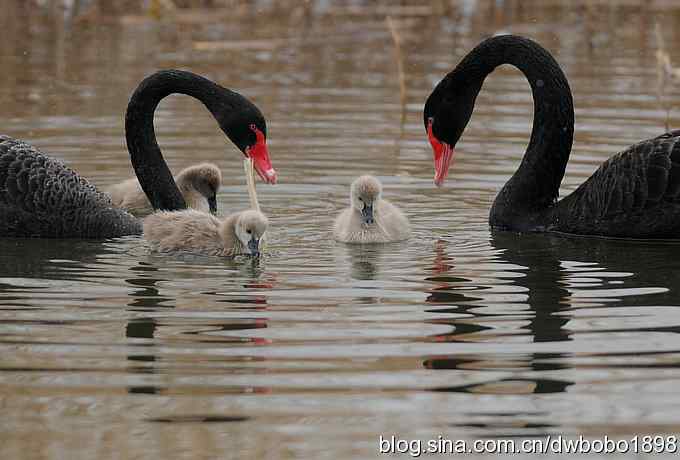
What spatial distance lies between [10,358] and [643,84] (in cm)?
849

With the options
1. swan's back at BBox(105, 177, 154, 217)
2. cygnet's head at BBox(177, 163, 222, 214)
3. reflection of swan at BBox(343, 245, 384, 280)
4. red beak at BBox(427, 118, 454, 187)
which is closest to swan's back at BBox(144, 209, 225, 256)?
reflection of swan at BBox(343, 245, 384, 280)

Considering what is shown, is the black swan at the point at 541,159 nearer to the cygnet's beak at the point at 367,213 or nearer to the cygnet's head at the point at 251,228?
the cygnet's beak at the point at 367,213

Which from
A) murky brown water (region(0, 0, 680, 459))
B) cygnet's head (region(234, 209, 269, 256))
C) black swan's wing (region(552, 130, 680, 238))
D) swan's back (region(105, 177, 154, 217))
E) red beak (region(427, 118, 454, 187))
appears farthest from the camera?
swan's back (region(105, 177, 154, 217))

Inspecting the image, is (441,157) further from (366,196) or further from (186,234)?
(186,234)

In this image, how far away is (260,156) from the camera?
7391 mm

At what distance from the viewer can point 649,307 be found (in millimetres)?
5789

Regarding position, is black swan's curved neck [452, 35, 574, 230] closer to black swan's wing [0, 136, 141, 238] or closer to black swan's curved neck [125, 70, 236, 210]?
black swan's curved neck [125, 70, 236, 210]

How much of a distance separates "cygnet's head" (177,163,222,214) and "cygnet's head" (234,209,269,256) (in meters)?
1.32

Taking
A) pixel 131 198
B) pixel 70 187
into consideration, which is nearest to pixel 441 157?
pixel 131 198

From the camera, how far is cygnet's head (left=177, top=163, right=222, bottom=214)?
320 inches

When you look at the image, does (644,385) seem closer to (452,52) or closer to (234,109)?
(234,109)

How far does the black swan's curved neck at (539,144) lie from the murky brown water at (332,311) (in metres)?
0.19

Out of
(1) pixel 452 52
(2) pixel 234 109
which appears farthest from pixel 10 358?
(1) pixel 452 52

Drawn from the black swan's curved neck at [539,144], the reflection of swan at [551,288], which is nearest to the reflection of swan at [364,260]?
the reflection of swan at [551,288]
